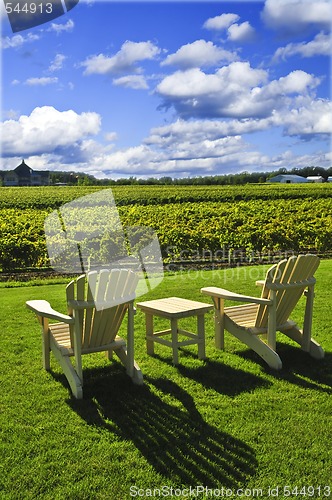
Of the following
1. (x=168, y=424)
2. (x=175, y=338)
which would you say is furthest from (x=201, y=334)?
(x=168, y=424)

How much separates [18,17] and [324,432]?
598cm

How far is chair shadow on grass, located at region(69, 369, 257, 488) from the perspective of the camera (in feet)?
9.75

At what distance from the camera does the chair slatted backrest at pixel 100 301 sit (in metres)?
3.87

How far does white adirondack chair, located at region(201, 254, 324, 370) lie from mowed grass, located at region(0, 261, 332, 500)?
15cm

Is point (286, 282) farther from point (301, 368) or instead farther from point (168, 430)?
point (168, 430)

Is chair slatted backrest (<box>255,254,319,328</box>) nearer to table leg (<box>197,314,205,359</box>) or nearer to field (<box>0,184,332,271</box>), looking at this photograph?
table leg (<box>197,314,205,359</box>)

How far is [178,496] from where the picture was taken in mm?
2762

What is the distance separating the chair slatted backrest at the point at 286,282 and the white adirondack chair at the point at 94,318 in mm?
1232

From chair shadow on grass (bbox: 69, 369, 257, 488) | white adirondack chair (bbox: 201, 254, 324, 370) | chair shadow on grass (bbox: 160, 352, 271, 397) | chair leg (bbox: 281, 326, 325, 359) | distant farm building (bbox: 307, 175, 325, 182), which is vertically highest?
distant farm building (bbox: 307, 175, 325, 182)

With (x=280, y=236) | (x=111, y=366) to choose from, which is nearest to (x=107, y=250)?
(x=280, y=236)

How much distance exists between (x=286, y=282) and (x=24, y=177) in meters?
47.0

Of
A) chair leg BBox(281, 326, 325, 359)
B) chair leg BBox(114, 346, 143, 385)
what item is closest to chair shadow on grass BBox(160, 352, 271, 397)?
chair leg BBox(114, 346, 143, 385)

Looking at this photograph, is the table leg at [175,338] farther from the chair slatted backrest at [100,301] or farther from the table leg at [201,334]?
the chair slatted backrest at [100,301]

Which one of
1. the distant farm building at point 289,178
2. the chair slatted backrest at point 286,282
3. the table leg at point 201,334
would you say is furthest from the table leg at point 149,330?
the distant farm building at point 289,178
